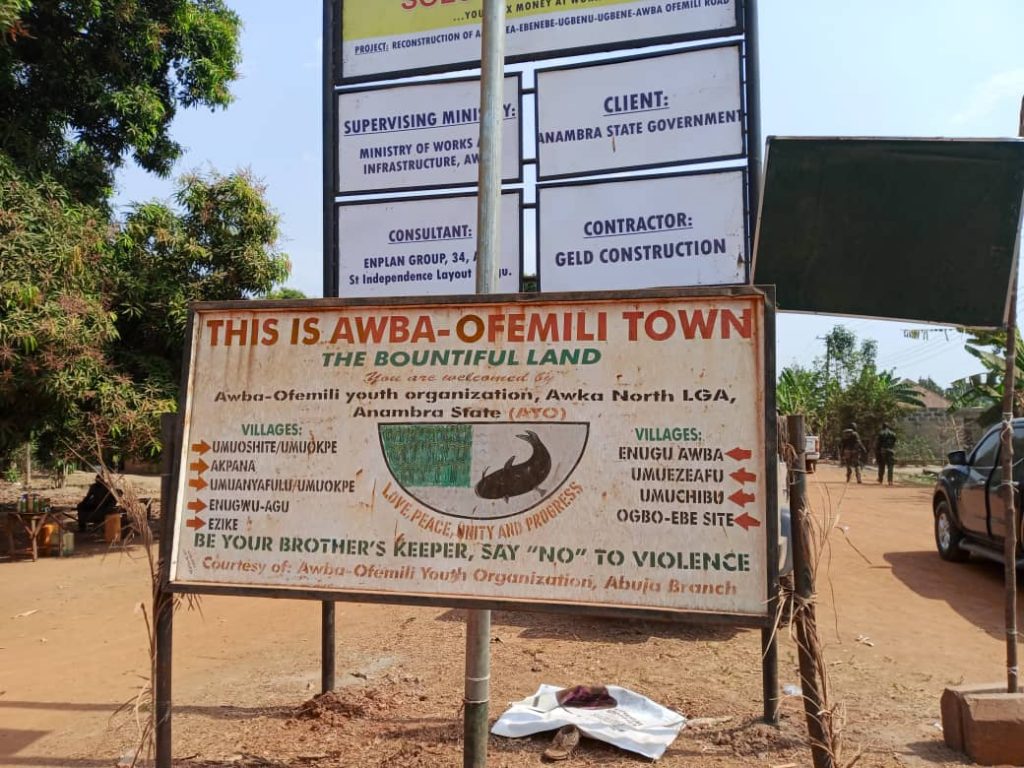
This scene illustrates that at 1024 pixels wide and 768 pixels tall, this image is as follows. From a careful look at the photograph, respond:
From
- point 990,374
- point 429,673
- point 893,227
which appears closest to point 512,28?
point 893,227

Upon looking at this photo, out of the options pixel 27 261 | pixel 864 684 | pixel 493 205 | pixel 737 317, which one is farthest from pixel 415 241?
pixel 27 261

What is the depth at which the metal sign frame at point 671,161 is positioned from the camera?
4.50m

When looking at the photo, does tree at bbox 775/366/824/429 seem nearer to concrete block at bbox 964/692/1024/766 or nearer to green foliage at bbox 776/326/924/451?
green foliage at bbox 776/326/924/451

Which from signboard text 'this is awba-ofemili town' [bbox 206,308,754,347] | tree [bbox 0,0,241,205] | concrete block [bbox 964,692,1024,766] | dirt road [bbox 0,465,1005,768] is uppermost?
tree [bbox 0,0,241,205]

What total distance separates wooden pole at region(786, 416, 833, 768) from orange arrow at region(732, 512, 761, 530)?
0.52ft

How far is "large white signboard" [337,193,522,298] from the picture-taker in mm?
4992

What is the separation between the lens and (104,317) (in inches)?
428

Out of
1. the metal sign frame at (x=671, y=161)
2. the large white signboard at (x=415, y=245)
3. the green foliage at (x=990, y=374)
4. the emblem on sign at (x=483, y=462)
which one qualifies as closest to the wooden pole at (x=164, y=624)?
the emblem on sign at (x=483, y=462)

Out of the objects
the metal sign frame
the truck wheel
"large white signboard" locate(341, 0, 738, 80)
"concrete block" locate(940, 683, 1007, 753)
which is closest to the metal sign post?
the metal sign frame

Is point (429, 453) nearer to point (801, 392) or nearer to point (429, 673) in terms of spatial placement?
point (429, 673)

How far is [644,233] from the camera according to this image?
4613mm

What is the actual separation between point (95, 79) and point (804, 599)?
1277cm

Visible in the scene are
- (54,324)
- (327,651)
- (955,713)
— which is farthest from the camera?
(54,324)

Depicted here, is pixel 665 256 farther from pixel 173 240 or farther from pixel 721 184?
pixel 173 240
